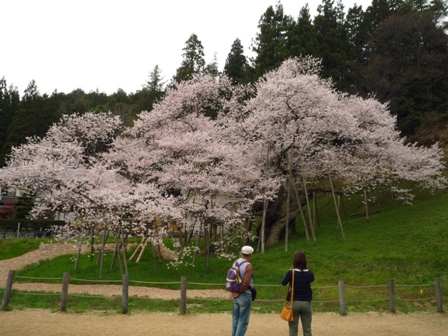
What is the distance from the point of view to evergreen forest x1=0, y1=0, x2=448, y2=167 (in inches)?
1262

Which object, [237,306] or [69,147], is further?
[69,147]

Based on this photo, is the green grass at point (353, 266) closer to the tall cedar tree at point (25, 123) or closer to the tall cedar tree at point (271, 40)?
the tall cedar tree at point (271, 40)

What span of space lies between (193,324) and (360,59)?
1516 inches

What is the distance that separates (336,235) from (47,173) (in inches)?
593

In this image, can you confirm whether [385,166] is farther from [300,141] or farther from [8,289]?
[8,289]

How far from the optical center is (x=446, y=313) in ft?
32.2

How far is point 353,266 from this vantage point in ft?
47.3

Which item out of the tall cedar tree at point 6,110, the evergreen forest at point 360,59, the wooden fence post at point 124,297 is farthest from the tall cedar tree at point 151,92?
the wooden fence post at point 124,297

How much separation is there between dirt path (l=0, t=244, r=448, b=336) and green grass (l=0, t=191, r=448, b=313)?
2.90 feet

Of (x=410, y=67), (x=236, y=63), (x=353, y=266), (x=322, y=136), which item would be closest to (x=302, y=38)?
(x=236, y=63)

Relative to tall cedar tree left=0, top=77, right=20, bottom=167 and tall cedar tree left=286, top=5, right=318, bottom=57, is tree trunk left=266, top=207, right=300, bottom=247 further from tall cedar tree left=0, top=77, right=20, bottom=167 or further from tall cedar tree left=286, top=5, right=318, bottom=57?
tall cedar tree left=0, top=77, right=20, bottom=167

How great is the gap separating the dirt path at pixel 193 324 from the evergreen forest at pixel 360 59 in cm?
2324

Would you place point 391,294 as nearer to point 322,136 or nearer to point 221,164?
point 221,164

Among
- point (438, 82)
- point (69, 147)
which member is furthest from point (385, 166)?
point (69, 147)
